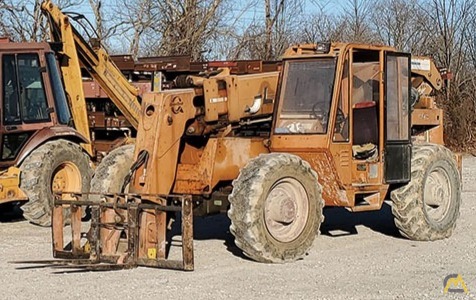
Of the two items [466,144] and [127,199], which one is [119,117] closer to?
[127,199]

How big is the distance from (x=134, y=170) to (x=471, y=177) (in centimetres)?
1271

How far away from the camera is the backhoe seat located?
10727 mm

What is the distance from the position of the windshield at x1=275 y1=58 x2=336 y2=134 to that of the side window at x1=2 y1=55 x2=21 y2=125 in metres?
4.36

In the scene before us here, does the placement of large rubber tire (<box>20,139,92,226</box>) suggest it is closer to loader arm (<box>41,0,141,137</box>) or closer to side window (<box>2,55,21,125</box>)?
side window (<box>2,55,21,125</box>)

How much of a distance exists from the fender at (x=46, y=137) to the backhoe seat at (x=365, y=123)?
15.0 ft

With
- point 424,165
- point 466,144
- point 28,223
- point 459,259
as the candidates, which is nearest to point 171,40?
point 466,144

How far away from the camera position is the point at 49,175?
12602mm

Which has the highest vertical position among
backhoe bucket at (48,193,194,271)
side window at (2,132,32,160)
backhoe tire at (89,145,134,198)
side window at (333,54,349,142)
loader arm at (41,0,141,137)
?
loader arm at (41,0,141,137)

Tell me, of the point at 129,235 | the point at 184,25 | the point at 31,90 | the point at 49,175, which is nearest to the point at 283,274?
the point at 129,235

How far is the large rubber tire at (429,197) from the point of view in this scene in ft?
36.2

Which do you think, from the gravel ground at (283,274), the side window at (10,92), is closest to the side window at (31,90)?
the side window at (10,92)

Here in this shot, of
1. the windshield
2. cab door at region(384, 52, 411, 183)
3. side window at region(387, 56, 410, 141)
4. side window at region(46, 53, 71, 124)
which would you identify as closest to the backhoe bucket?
the windshield

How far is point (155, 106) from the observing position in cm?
946

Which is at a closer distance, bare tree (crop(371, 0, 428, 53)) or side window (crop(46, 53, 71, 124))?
side window (crop(46, 53, 71, 124))
